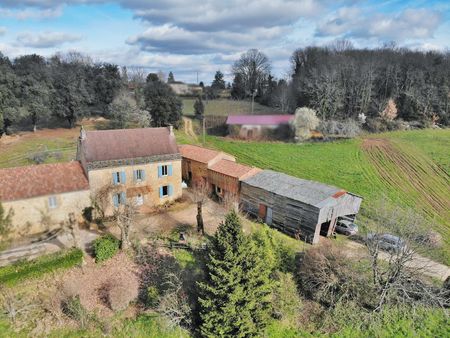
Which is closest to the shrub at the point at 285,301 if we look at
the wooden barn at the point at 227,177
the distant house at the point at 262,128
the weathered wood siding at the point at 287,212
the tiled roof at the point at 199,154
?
the weathered wood siding at the point at 287,212

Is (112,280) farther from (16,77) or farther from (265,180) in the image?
(16,77)

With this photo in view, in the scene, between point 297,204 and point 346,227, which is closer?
point 297,204

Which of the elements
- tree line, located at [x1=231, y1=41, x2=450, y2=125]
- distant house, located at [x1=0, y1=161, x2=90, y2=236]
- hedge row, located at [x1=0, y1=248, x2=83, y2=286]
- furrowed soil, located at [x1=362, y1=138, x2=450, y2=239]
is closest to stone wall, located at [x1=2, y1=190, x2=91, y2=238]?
distant house, located at [x1=0, y1=161, x2=90, y2=236]

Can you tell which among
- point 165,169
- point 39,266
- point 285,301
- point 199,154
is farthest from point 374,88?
point 39,266

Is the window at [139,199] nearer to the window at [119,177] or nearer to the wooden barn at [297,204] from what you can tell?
the window at [119,177]

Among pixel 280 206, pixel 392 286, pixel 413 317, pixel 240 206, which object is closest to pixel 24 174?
pixel 240 206

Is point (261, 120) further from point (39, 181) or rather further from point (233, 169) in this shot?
point (39, 181)
